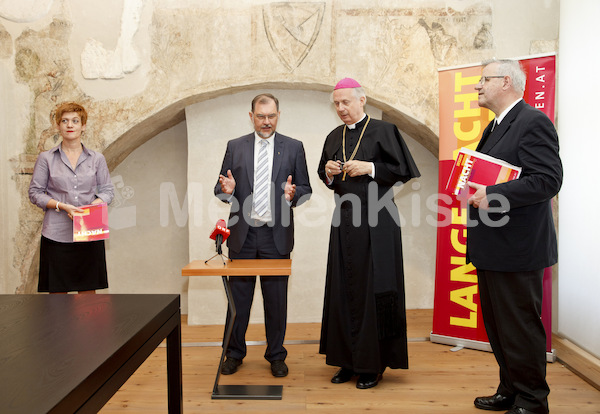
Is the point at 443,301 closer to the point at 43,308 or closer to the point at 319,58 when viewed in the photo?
the point at 319,58

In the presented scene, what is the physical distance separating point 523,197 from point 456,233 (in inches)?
67.9

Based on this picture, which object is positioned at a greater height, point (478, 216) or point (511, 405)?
point (478, 216)

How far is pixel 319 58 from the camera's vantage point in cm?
485

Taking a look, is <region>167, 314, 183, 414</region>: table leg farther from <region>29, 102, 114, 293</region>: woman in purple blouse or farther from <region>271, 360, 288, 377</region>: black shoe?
<region>29, 102, 114, 293</region>: woman in purple blouse

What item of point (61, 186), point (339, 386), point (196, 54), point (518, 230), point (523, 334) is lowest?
point (339, 386)

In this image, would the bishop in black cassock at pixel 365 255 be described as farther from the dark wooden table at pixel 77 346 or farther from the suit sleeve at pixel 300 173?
the dark wooden table at pixel 77 346

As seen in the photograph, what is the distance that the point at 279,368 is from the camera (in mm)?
3572

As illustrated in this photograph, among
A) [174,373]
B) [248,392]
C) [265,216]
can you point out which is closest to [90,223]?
[265,216]

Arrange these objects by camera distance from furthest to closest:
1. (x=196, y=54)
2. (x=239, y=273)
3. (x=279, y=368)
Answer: (x=196, y=54) < (x=279, y=368) < (x=239, y=273)

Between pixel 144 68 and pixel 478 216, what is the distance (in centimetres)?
354

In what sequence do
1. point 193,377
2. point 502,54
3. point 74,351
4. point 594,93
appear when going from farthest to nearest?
point 502,54
point 594,93
point 193,377
point 74,351

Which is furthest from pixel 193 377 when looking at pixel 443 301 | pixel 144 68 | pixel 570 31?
pixel 570 31

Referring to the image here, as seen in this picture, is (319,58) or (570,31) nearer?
(570,31)

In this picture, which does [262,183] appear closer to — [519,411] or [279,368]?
[279,368]
